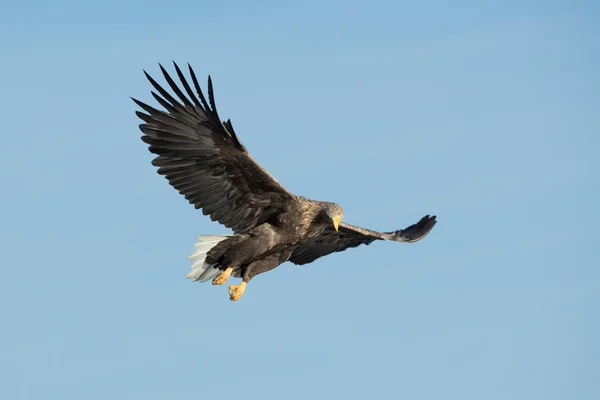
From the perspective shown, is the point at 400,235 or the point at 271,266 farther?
the point at 400,235

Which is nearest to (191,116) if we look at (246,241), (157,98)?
(157,98)

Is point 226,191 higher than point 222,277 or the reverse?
higher

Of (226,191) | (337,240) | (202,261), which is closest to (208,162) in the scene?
(226,191)

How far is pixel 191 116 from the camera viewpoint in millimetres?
16422

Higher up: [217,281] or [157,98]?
[157,98]

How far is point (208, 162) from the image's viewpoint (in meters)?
16.7

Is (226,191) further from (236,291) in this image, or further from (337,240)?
(337,240)

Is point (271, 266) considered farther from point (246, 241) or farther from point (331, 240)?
point (331, 240)

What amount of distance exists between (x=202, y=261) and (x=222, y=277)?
23.9 inches

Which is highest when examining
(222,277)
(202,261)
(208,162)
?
(208,162)

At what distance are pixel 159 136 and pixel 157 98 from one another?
453 millimetres

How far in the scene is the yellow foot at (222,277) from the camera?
16750 millimetres

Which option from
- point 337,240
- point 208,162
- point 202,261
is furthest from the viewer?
point 337,240

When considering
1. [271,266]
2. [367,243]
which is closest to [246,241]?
[271,266]
